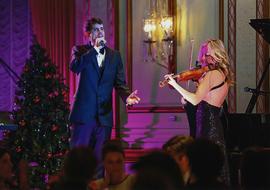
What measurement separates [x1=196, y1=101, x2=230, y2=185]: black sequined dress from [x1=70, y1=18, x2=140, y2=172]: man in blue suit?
→ 0.70 metres

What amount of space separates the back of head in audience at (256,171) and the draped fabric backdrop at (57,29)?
5.98 m

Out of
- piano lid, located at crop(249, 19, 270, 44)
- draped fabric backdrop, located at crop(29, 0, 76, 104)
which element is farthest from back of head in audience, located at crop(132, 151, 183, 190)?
draped fabric backdrop, located at crop(29, 0, 76, 104)

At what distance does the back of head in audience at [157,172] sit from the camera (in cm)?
252

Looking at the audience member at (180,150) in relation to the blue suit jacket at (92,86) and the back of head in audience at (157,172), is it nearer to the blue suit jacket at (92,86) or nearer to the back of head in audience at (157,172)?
the back of head in audience at (157,172)

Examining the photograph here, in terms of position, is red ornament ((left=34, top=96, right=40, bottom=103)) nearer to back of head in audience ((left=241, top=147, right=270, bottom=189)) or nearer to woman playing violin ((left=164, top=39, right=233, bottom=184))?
woman playing violin ((left=164, top=39, right=233, bottom=184))

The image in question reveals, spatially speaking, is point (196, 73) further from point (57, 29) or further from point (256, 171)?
point (57, 29)

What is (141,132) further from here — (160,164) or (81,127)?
(160,164)

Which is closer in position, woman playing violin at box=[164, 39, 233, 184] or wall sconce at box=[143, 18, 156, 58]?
woman playing violin at box=[164, 39, 233, 184]

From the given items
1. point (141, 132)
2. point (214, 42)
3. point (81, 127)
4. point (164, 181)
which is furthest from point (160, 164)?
point (141, 132)

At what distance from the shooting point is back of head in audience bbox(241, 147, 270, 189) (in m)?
3.34

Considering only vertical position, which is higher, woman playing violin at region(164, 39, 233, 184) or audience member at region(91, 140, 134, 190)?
woman playing violin at region(164, 39, 233, 184)

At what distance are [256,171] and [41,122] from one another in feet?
15.9

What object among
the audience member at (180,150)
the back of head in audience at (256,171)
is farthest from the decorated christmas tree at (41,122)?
the back of head in audience at (256,171)

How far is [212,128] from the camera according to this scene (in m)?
6.04
